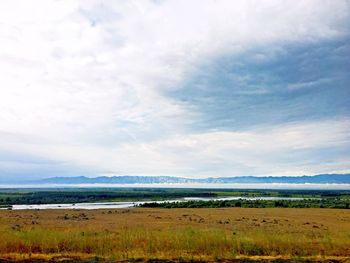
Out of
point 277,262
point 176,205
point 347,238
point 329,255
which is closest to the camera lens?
point 277,262

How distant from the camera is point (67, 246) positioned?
20500 millimetres

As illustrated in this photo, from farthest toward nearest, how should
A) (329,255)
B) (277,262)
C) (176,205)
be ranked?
(176,205) → (329,255) → (277,262)

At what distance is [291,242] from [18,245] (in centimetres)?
1421

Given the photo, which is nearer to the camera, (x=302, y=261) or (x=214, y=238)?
(x=302, y=261)

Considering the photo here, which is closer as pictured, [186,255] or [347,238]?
[186,255]

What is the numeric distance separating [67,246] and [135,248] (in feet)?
11.9

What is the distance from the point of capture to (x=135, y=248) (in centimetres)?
2006

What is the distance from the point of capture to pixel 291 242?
20797mm

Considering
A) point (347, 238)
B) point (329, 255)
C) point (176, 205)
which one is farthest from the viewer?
point (176, 205)

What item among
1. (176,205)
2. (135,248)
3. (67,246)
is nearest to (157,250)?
(135,248)

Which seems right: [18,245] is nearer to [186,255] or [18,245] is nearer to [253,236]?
[186,255]

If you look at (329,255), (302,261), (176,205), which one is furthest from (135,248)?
(176,205)

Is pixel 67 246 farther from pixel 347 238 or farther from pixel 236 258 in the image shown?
pixel 347 238

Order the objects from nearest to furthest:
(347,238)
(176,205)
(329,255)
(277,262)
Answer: (277,262)
(329,255)
(347,238)
(176,205)
